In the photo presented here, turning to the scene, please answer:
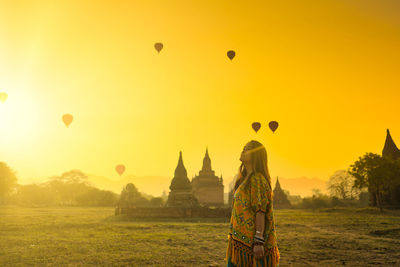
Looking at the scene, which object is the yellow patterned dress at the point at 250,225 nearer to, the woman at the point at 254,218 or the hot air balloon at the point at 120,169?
the woman at the point at 254,218

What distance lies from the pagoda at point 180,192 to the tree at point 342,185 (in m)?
39.0

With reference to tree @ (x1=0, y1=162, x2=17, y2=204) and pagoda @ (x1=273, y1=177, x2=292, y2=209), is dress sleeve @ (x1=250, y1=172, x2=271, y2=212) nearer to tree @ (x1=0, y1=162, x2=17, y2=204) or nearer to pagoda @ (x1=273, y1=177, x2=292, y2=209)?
pagoda @ (x1=273, y1=177, x2=292, y2=209)

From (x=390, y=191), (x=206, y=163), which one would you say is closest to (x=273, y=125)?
(x=390, y=191)

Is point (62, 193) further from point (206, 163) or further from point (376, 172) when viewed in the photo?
point (376, 172)

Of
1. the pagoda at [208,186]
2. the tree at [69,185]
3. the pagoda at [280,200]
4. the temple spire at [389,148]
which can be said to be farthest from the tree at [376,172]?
the tree at [69,185]

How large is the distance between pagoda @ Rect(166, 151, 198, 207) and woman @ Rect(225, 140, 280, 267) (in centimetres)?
2995

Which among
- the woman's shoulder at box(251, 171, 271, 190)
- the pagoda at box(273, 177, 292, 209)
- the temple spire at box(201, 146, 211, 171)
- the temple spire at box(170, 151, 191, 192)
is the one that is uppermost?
the temple spire at box(201, 146, 211, 171)

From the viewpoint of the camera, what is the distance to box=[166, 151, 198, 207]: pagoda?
3303 cm

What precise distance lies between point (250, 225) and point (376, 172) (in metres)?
33.2

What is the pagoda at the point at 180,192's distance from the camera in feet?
108

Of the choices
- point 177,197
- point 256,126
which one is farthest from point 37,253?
point 177,197

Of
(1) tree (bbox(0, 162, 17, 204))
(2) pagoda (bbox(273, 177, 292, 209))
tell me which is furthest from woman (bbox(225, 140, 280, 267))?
(1) tree (bbox(0, 162, 17, 204))

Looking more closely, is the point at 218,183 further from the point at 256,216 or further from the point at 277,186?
the point at 256,216

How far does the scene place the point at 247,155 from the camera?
3.59 meters
